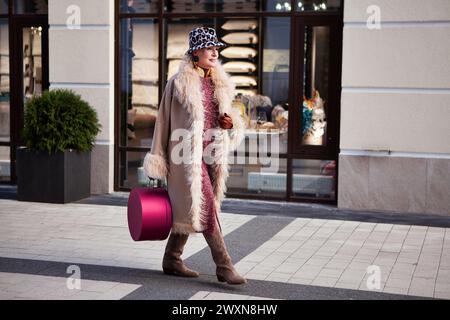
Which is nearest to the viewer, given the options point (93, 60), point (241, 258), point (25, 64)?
point (241, 258)

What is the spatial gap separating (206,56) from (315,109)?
14.7 ft

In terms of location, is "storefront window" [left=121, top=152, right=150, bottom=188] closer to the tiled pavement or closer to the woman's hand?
the tiled pavement

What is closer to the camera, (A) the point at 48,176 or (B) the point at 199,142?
(B) the point at 199,142

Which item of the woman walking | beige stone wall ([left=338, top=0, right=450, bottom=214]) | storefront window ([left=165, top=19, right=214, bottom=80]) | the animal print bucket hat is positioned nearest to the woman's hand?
the woman walking

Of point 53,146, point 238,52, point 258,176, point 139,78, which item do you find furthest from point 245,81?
point 53,146

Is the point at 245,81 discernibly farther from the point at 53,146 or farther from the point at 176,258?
the point at 176,258

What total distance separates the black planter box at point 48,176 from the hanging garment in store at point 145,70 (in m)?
1.67

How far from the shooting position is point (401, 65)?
9391 millimetres

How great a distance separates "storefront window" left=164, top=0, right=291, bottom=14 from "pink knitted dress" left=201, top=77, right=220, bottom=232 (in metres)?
4.49

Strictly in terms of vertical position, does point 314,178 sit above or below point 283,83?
below

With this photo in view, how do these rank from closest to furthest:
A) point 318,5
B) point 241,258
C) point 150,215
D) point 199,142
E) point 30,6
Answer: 1. point 150,215
2. point 199,142
3. point 241,258
4. point 318,5
5. point 30,6

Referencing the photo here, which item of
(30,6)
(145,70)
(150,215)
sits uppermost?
(30,6)

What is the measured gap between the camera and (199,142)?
5.94 metres

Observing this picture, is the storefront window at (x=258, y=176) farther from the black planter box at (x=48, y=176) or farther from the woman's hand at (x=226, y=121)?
the woman's hand at (x=226, y=121)
